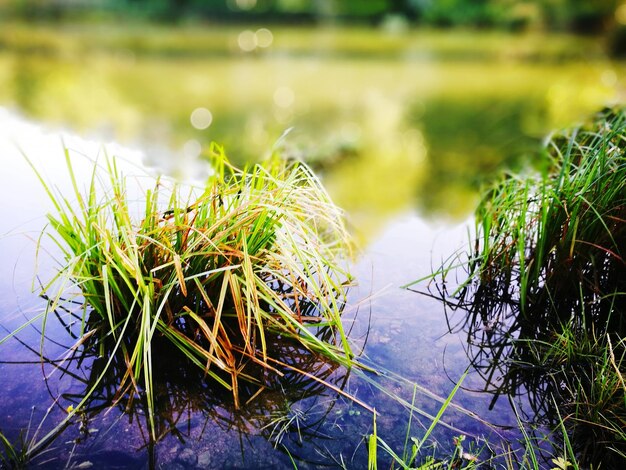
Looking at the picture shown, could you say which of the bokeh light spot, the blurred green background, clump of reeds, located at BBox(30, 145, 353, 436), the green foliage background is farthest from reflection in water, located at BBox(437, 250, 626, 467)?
the green foliage background

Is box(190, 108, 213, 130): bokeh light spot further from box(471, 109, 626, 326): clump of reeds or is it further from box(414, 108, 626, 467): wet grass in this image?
box(471, 109, 626, 326): clump of reeds

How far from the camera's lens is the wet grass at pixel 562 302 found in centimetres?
182

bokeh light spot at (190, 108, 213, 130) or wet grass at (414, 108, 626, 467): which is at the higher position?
bokeh light spot at (190, 108, 213, 130)

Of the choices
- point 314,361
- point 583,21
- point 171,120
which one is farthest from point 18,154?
point 583,21

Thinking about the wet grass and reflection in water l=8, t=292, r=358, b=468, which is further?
the wet grass

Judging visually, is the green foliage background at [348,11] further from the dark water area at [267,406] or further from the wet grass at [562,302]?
the dark water area at [267,406]

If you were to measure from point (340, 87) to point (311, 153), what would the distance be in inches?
176

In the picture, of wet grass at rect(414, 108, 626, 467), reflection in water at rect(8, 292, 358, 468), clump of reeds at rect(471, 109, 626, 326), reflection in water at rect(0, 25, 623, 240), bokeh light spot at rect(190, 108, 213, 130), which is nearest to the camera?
reflection in water at rect(8, 292, 358, 468)

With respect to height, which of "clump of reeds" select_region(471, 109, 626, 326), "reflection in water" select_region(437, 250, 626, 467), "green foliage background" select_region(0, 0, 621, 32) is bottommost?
"reflection in water" select_region(437, 250, 626, 467)

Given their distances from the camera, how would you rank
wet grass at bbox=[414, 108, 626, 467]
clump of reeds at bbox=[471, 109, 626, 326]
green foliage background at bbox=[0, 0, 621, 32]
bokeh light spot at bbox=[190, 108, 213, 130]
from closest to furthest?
wet grass at bbox=[414, 108, 626, 467], clump of reeds at bbox=[471, 109, 626, 326], bokeh light spot at bbox=[190, 108, 213, 130], green foliage background at bbox=[0, 0, 621, 32]

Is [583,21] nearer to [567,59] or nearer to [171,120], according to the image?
[567,59]

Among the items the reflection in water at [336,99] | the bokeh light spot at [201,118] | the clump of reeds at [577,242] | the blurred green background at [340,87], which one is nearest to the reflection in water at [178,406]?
the clump of reeds at [577,242]

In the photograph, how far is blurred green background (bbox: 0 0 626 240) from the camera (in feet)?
16.5

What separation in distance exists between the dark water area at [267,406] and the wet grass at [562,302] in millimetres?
151
